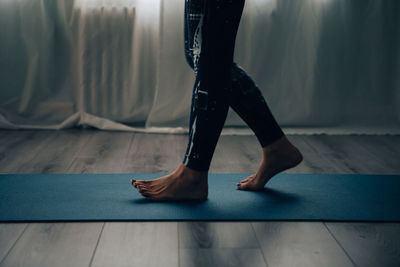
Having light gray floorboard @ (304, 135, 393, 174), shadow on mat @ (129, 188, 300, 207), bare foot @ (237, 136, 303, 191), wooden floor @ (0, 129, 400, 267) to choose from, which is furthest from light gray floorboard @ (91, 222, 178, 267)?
light gray floorboard @ (304, 135, 393, 174)

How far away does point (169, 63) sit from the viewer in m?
2.50

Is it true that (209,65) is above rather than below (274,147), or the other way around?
above

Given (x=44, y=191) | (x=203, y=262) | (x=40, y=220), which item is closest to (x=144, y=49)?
(x=44, y=191)

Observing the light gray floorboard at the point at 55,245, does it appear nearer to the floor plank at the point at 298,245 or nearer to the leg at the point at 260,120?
the floor plank at the point at 298,245

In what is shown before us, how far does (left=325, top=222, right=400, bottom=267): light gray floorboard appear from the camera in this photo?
108 cm

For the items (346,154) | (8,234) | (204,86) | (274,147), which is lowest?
(346,154)

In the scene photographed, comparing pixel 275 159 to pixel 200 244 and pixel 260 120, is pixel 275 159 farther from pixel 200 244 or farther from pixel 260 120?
pixel 200 244

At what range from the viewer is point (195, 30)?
1.31 metres

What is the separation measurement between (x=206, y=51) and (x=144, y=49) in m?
1.28

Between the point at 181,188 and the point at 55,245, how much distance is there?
399 mm

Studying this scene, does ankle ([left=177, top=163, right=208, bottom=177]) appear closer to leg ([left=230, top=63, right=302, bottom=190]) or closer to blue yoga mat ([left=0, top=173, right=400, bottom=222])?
blue yoga mat ([left=0, top=173, right=400, bottom=222])

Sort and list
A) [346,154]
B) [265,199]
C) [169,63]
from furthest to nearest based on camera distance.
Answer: [169,63]
[346,154]
[265,199]

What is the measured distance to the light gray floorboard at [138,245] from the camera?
1.04 m

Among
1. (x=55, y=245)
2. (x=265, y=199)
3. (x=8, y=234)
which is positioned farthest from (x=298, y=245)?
(x=8, y=234)
